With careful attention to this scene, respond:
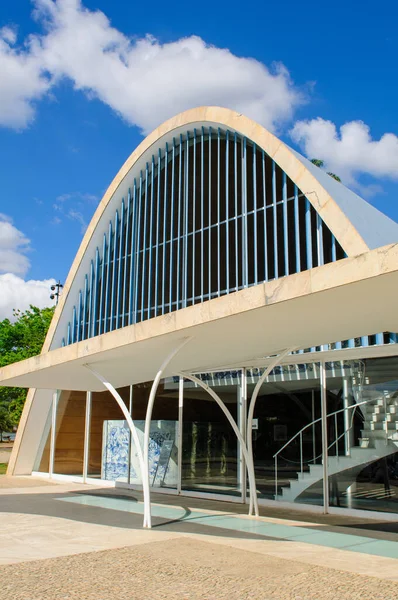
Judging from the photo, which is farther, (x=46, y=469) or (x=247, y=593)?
(x=46, y=469)

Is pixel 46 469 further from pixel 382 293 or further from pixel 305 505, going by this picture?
pixel 382 293

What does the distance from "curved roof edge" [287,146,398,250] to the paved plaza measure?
6.19m

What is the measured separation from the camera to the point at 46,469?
21547mm

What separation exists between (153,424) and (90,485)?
3563 millimetres

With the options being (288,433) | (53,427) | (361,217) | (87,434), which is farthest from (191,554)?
(53,427)

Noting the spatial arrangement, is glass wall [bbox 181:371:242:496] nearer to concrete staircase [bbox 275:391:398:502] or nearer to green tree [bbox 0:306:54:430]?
concrete staircase [bbox 275:391:398:502]

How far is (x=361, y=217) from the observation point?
47.7 feet

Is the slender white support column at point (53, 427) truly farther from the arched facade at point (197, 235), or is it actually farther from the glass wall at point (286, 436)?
the glass wall at point (286, 436)

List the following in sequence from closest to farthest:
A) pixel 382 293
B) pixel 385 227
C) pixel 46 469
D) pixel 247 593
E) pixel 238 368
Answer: pixel 247 593
pixel 382 293
pixel 238 368
pixel 385 227
pixel 46 469

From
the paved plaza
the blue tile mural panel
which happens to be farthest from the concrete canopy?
the blue tile mural panel

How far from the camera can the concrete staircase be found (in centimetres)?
1195

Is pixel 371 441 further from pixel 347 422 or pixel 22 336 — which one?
pixel 22 336

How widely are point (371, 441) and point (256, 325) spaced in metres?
5.18

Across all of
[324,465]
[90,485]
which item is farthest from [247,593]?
[90,485]
